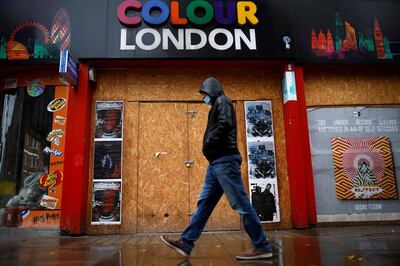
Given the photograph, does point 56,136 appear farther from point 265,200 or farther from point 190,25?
point 265,200

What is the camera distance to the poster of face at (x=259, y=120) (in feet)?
24.7

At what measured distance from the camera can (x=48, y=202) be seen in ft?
22.9

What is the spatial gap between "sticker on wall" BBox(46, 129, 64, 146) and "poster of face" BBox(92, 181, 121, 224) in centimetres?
117

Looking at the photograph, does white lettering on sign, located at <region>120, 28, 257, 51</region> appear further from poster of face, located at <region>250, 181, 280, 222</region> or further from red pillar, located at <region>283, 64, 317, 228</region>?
poster of face, located at <region>250, 181, 280, 222</region>

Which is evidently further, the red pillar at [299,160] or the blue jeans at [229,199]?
the red pillar at [299,160]

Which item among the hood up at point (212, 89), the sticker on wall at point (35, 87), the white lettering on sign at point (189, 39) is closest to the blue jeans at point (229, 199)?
the hood up at point (212, 89)

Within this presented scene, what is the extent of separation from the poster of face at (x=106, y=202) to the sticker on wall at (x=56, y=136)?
1169mm

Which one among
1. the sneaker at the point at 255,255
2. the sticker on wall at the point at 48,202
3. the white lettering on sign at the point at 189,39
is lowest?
the sneaker at the point at 255,255

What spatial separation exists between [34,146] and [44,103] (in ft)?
3.09

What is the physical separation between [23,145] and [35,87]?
1.28 meters

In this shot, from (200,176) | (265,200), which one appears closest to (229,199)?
(200,176)

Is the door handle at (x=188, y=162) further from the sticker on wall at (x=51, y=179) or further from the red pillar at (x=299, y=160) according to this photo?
the sticker on wall at (x=51, y=179)

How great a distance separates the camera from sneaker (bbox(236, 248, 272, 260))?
12.1ft

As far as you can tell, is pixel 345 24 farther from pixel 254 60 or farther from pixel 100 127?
pixel 100 127
